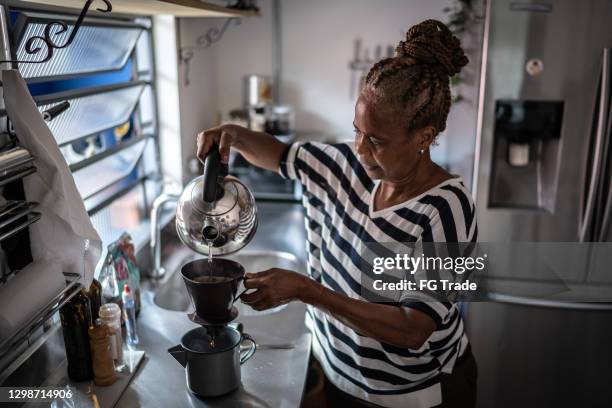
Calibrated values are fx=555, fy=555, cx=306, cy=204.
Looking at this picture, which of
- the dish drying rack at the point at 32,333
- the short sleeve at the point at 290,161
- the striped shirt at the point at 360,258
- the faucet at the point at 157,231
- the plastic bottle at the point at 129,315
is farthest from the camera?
the faucet at the point at 157,231

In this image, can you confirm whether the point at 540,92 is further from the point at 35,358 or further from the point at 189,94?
the point at 35,358

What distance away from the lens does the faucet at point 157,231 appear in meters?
1.74

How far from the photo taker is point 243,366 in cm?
133

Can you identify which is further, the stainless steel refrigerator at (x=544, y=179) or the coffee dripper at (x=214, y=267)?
the stainless steel refrigerator at (x=544, y=179)

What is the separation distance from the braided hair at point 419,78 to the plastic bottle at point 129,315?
0.78 m

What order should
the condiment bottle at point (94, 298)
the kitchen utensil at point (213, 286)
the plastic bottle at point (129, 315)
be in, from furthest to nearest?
the plastic bottle at point (129, 315)
the condiment bottle at point (94, 298)
the kitchen utensil at point (213, 286)

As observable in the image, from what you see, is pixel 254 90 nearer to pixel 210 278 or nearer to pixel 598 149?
pixel 598 149

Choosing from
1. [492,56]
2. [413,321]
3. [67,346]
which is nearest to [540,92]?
[492,56]

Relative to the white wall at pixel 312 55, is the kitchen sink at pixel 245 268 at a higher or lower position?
lower

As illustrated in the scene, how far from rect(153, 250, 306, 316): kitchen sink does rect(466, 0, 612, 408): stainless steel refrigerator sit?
0.76 m

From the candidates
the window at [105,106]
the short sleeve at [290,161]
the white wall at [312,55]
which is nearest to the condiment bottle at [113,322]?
the window at [105,106]

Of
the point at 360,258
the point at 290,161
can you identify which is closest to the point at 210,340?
the point at 360,258

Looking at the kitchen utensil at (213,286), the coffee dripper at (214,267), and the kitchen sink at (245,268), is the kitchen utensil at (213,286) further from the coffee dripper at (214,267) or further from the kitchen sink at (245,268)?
the kitchen sink at (245,268)

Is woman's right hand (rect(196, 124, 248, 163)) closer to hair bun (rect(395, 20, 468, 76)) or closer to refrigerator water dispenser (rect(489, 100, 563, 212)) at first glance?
hair bun (rect(395, 20, 468, 76))
